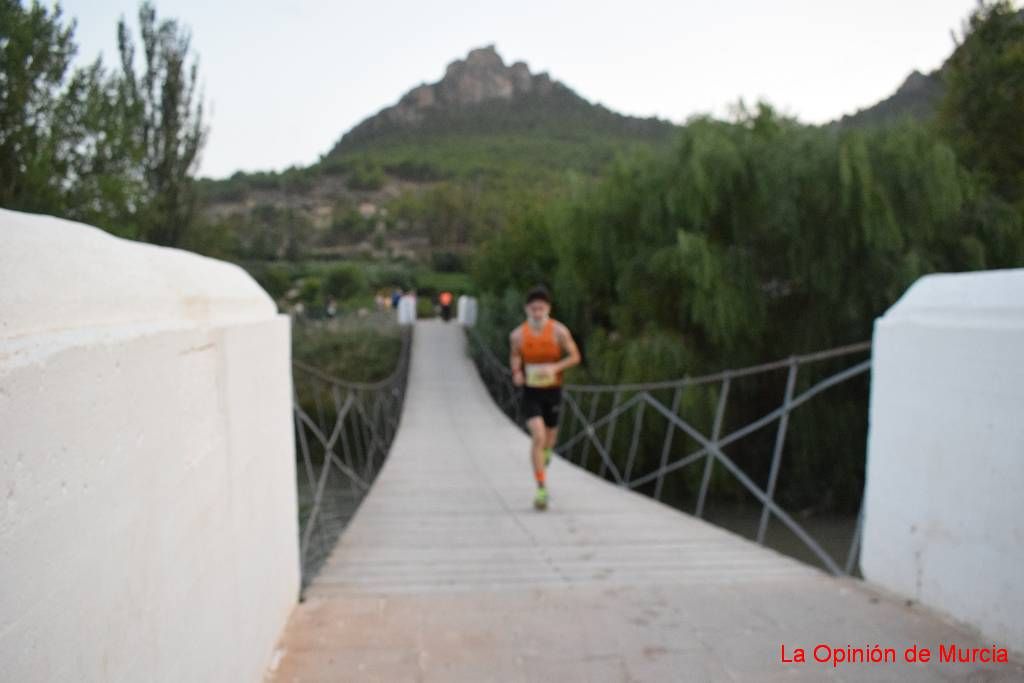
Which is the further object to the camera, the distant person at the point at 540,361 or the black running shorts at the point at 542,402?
the black running shorts at the point at 542,402

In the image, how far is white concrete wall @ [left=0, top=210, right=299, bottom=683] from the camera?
0.93 m

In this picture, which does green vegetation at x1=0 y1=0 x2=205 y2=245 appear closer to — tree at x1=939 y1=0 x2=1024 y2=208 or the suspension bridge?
the suspension bridge

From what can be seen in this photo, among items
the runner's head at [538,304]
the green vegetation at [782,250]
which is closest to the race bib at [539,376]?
the runner's head at [538,304]

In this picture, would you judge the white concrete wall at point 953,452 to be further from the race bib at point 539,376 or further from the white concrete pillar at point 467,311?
the white concrete pillar at point 467,311

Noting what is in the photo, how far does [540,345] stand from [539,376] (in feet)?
0.57

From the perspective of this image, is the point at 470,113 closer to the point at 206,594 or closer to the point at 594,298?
the point at 594,298

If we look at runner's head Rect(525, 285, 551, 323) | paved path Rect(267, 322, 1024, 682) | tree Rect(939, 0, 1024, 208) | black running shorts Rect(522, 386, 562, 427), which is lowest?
paved path Rect(267, 322, 1024, 682)

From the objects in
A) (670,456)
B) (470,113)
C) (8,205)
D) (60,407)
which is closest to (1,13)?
(60,407)

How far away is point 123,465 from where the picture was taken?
1.18 meters

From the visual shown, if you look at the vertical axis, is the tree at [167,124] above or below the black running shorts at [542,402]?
above

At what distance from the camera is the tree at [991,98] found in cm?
1303

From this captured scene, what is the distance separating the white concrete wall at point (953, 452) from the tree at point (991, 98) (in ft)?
36.8

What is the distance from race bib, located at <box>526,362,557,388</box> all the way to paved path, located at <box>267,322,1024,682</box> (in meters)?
0.75

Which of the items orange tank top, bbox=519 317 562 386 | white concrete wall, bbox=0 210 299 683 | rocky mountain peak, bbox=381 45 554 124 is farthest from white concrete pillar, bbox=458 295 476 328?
rocky mountain peak, bbox=381 45 554 124
